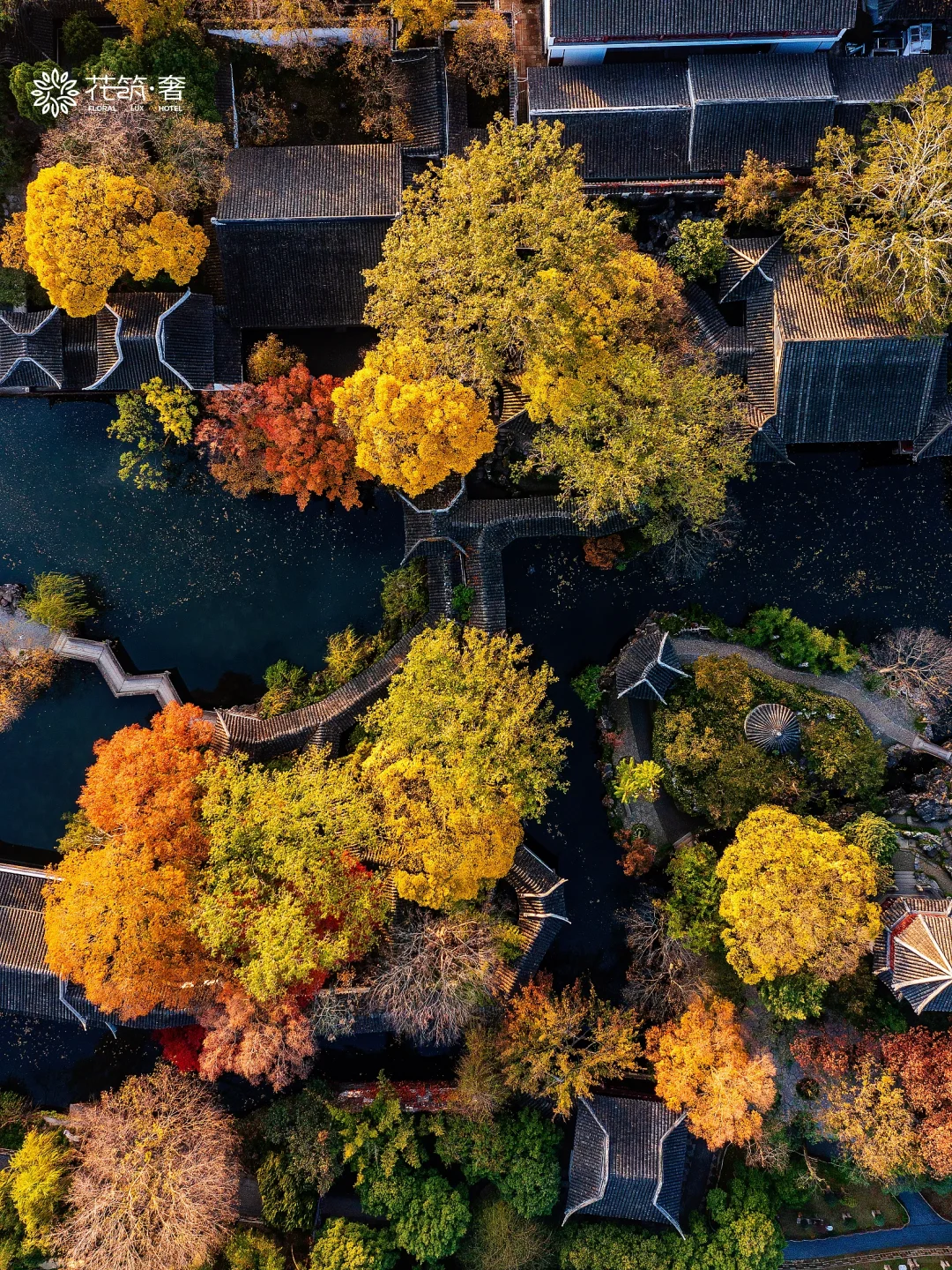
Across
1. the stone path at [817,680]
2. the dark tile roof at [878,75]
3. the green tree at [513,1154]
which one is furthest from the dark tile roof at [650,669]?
the dark tile roof at [878,75]

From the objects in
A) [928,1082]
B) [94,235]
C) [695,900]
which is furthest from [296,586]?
[928,1082]

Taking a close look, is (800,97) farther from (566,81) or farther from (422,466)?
(422,466)

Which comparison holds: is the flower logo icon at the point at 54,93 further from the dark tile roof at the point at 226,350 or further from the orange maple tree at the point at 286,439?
the orange maple tree at the point at 286,439

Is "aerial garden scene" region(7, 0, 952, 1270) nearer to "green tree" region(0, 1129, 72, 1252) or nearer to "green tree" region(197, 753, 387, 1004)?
"green tree" region(197, 753, 387, 1004)

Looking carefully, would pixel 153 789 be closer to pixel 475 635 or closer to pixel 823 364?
pixel 475 635

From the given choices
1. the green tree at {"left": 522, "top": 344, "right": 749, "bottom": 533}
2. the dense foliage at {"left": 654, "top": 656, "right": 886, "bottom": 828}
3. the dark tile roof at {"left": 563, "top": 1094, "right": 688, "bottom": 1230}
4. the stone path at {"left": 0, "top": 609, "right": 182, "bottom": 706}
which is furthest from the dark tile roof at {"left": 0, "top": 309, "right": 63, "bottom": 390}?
the dark tile roof at {"left": 563, "top": 1094, "right": 688, "bottom": 1230}

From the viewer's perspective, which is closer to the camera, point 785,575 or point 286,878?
point 286,878
